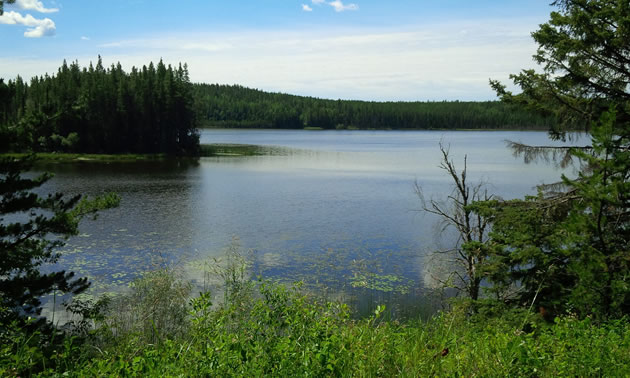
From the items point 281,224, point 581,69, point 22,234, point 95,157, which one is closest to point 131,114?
point 95,157

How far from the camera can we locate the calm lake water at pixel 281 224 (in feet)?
62.6

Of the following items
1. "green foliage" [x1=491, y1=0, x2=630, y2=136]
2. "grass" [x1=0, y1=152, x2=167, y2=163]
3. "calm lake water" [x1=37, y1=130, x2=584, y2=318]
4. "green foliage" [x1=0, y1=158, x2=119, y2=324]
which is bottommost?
"calm lake water" [x1=37, y1=130, x2=584, y2=318]

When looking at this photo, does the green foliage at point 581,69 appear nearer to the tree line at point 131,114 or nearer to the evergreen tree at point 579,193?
the evergreen tree at point 579,193

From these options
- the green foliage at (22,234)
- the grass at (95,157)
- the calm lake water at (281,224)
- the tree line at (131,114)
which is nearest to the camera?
the green foliage at (22,234)

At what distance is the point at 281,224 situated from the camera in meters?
28.2

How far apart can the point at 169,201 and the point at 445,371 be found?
Result: 1317 inches

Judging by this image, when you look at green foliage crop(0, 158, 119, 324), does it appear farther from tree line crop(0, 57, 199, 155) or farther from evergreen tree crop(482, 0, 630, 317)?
tree line crop(0, 57, 199, 155)

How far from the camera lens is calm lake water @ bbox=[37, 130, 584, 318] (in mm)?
19078

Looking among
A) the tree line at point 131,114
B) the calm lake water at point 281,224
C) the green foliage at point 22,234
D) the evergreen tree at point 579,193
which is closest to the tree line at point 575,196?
the evergreen tree at point 579,193

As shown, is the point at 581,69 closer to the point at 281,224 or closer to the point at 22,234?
the point at 22,234

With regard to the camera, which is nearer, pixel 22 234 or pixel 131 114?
pixel 22 234

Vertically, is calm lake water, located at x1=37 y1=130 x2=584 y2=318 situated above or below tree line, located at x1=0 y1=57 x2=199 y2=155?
below

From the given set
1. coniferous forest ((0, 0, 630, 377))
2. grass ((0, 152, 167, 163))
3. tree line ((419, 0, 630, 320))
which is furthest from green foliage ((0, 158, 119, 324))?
grass ((0, 152, 167, 163))

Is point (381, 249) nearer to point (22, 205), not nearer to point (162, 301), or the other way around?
point (162, 301)
